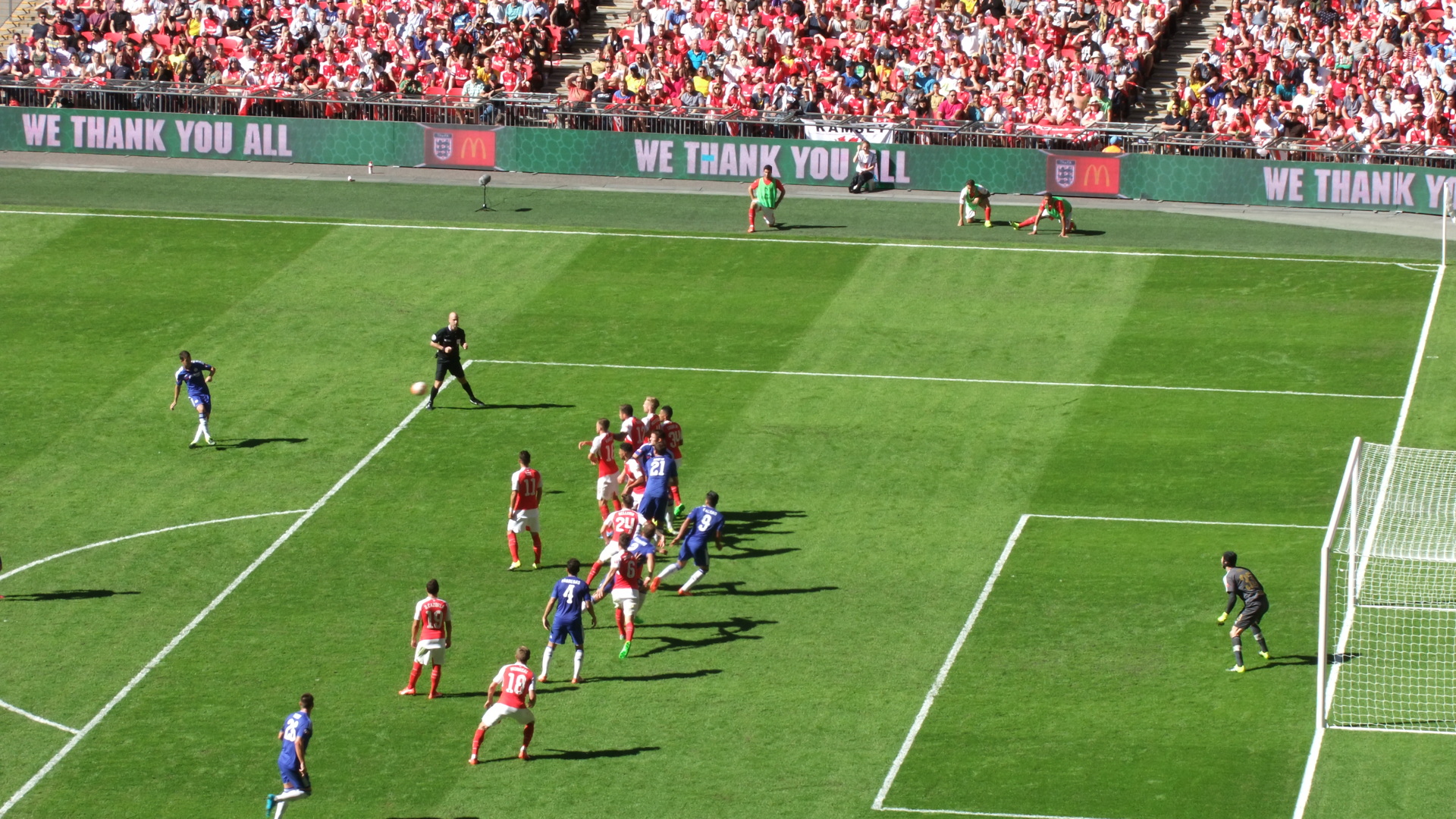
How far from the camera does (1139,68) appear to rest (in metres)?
54.2

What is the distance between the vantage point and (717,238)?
4866cm

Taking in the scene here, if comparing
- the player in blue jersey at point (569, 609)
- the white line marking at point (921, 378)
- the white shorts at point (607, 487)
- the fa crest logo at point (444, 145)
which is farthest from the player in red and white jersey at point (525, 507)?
the fa crest logo at point (444, 145)

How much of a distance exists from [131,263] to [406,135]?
10.3 m

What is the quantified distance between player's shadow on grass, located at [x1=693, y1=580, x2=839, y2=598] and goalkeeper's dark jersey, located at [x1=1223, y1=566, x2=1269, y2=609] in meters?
5.63

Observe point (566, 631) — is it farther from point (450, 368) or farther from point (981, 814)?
point (450, 368)

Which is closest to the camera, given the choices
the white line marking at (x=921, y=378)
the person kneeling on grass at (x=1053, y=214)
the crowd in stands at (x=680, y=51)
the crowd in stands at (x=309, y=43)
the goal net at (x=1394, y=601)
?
the goal net at (x=1394, y=601)

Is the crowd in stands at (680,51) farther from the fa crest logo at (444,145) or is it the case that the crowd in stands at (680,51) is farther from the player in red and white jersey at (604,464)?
the player in red and white jersey at (604,464)

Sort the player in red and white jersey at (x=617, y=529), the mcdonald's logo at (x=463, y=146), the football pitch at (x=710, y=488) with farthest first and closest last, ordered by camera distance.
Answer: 1. the mcdonald's logo at (x=463, y=146)
2. the player in red and white jersey at (x=617, y=529)
3. the football pitch at (x=710, y=488)

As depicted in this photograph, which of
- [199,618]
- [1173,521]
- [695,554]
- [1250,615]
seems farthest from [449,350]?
[1250,615]

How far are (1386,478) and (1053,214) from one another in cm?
1672

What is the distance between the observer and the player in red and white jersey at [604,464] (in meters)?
32.5

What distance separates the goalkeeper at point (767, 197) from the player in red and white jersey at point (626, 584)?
67.9 ft

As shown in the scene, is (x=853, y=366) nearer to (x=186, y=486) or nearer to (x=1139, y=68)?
(x=186, y=486)

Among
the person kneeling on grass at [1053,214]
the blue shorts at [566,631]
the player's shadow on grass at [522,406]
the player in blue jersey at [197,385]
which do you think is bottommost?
the blue shorts at [566,631]
